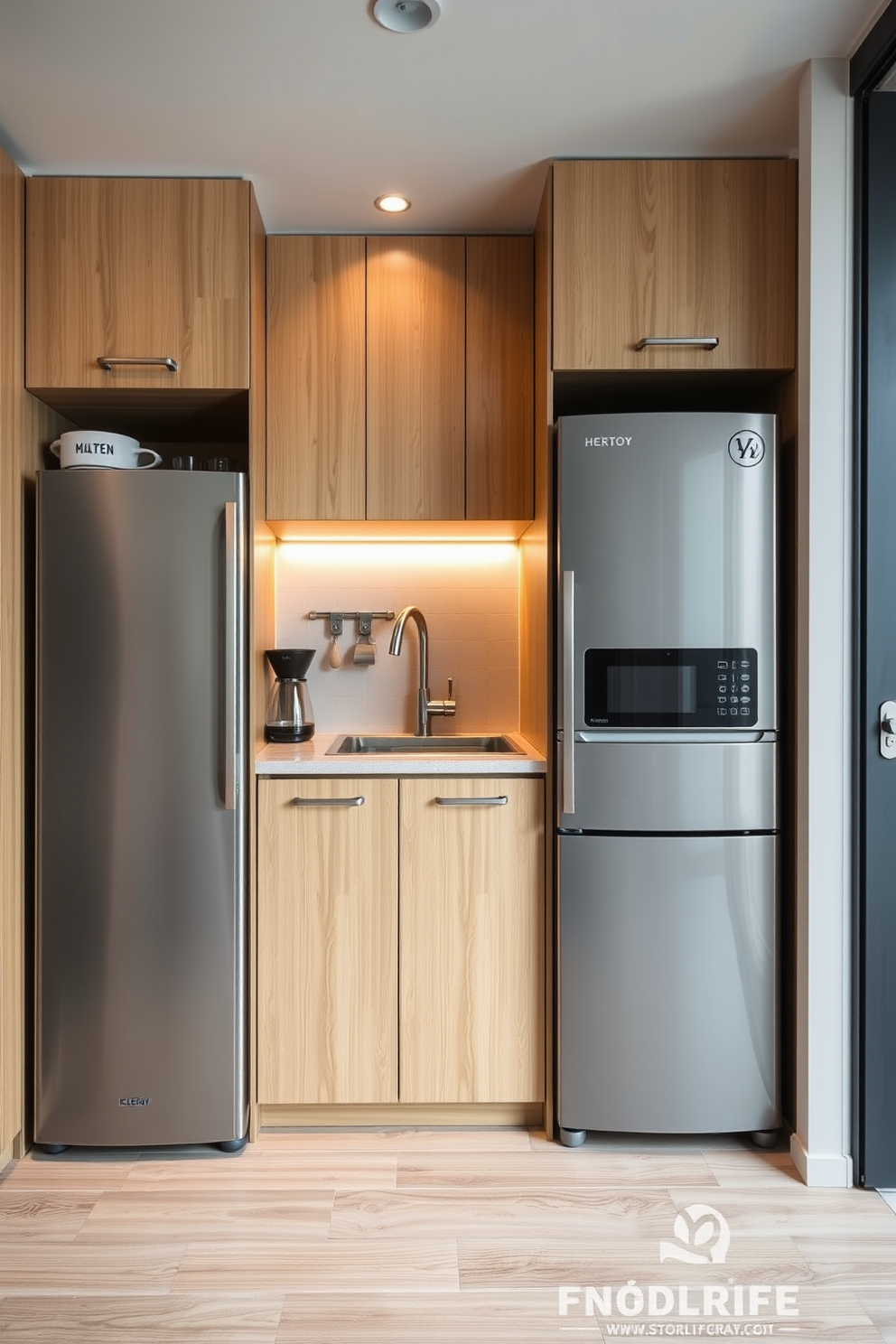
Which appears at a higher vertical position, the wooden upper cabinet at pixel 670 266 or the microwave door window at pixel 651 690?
the wooden upper cabinet at pixel 670 266

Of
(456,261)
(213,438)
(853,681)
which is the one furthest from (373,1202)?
(456,261)

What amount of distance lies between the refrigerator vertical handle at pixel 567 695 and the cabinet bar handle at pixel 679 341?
2.00 feet

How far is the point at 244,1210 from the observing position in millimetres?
1962

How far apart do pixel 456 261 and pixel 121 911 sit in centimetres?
202

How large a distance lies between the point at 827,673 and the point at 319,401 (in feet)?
5.16

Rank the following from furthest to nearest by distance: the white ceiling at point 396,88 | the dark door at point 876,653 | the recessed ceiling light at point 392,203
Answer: the recessed ceiling light at point 392,203 → the dark door at point 876,653 → the white ceiling at point 396,88

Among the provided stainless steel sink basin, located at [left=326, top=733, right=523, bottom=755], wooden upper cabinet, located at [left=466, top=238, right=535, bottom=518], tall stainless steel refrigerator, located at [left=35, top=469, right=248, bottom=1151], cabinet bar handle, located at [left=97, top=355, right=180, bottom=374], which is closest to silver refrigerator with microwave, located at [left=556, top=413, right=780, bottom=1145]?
wooden upper cabinet, located at [left=466, top=238, right=535, bottom=518]

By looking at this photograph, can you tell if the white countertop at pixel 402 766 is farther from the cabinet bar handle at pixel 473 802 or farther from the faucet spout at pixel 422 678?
the faucet spout at pixel 422 678

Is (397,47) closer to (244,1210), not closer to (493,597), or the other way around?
(493,597)

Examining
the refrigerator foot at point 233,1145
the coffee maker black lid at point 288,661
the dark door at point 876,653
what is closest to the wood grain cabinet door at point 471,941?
the refrigerator foot at point 233,1145

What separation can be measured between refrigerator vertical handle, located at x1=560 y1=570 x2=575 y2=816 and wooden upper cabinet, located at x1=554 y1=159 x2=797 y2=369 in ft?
1.93

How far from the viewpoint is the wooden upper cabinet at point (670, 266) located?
2.20 m

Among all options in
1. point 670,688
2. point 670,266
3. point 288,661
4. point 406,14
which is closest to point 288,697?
point 288,661

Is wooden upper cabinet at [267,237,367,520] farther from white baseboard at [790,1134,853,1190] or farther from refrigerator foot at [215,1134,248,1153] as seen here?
white baseboard at [790,1134,853,1190]
